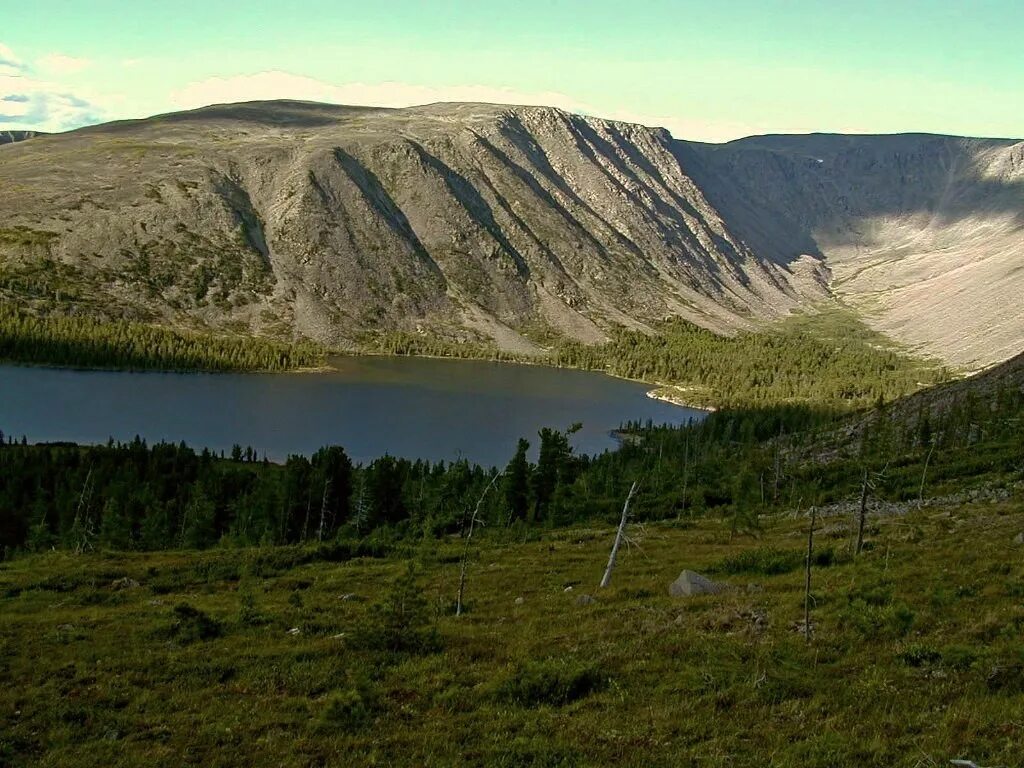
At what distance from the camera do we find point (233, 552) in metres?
67.5

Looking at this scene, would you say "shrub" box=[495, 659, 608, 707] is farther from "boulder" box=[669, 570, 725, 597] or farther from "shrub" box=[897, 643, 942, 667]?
"boulder" box=[669, 570, 725, 597]

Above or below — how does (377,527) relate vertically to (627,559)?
below

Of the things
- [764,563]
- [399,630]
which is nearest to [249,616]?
[399,630]

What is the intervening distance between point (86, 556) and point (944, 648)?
64.0m

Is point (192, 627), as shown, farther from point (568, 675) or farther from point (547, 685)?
point (568, 675)

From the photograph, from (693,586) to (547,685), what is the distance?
649 inches

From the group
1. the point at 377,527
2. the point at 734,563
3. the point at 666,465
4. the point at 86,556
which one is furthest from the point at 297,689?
the point at 666,465

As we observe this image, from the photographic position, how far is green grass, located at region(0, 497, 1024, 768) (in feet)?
63.4

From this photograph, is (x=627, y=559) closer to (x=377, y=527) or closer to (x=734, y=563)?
(x=734, y=563)

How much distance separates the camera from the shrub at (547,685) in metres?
23.1

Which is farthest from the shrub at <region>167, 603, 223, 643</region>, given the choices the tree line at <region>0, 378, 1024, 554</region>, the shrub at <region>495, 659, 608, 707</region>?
the tree line at <region>0, 378, 1024, 554</region>

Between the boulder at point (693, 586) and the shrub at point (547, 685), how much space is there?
14.3 metres

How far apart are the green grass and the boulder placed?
781 mm

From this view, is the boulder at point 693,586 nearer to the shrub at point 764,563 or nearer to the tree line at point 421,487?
the shrub at point 764,563
